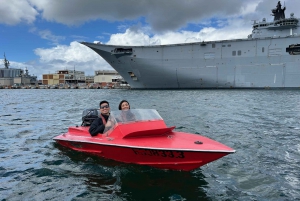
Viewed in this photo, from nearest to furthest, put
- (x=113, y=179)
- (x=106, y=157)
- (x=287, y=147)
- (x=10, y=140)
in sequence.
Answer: (x=113, y=179) → (x=106, y=157) → (x=287, y=147) → (x=10, y=140)

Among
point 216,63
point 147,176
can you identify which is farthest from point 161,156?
point 216,63

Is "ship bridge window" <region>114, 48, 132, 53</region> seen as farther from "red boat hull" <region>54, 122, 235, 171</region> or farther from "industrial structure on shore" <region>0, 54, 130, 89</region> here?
"industrial structure on shore" <region>0, 54, 130, 89</region>

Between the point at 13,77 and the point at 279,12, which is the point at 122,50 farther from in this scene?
the point at 13,77

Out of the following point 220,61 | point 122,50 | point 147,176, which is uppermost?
point 122,50

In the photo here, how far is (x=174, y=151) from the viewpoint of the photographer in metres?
5.11

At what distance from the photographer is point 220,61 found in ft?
133

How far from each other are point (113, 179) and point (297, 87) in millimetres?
42455

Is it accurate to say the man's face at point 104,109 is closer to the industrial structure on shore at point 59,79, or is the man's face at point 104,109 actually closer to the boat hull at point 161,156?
the boat hull at point 161,156

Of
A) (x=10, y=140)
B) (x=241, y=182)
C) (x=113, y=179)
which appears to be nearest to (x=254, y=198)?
(x=241, y=182)

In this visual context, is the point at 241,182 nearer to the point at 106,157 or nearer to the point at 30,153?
the point at 106,157

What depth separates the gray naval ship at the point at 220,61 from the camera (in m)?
38.8

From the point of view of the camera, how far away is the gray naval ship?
127 feet

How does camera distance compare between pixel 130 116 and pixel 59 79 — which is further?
pixel 59 79

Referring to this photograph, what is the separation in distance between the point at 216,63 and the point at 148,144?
37.5 m
